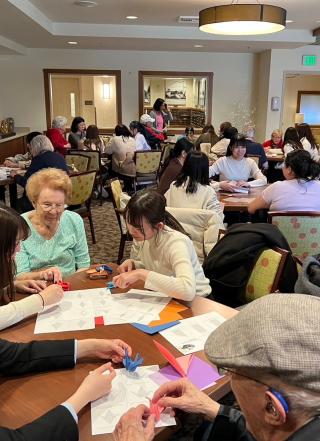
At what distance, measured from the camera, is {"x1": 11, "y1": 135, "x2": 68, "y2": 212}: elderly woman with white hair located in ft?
14.6

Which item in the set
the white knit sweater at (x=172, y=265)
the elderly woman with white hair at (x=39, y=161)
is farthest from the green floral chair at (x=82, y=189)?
the white knit sweater at (x=172, y=265)

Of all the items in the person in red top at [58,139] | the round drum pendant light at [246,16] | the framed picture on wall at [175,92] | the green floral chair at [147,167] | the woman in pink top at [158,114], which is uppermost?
the round drum pendant light at [246,16]

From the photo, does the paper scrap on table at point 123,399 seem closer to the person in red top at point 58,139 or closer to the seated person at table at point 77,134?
the person in red top at point 58,139

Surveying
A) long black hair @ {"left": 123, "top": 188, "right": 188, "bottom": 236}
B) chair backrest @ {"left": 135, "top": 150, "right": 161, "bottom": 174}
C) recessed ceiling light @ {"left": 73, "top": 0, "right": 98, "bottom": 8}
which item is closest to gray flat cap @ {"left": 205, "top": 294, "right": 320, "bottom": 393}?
long black hair @ {"left": 123, "top": 188, "right": 188, "bottom": 236}

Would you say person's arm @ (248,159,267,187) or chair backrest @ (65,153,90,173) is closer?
person's arm @ (248,159,267,187)

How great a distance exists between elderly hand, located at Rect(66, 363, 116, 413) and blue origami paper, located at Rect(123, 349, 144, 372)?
7cm

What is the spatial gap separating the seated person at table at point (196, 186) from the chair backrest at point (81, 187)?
1638mm

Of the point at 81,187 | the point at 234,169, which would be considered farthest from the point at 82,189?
the point at 234,169

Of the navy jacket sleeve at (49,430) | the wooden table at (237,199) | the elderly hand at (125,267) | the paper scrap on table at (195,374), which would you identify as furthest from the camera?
the wooden table at (237,199)

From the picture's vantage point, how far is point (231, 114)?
9.72m

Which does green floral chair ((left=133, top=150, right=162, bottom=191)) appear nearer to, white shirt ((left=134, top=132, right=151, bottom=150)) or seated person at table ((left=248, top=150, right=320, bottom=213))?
white shirt ((left=134, top=132, right=151, bottom=150))

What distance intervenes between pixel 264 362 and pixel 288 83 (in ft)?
44.1

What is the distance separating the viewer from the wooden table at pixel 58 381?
3.76 ft

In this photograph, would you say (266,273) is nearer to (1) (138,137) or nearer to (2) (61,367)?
(2) (61,367)
